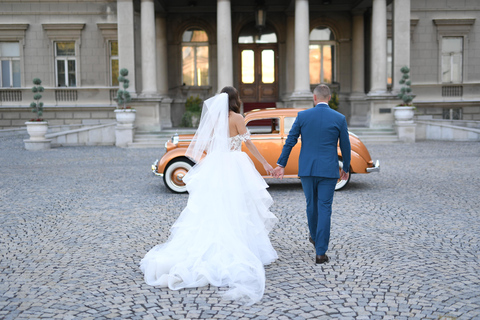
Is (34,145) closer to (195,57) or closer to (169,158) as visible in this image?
(195,57)

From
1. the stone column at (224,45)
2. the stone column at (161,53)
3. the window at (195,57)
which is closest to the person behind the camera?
the stone column at (224,45)

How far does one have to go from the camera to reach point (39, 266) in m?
5.72

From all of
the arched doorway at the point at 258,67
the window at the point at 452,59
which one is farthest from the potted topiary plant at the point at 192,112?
the window at the point at 452,59

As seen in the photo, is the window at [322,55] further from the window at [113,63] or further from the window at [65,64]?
the window at [65,64]

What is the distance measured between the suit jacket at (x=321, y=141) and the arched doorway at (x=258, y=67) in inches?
852

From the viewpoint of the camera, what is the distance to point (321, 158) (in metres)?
5.70

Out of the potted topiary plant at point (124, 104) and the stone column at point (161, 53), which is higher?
the stone column at point (161, 53)

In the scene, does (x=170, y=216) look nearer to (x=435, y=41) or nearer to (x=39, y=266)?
(x=39, y=266)

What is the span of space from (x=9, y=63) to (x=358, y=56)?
17947 millimetres

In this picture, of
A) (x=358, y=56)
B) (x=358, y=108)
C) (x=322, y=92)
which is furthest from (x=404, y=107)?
(x=322, y=92)

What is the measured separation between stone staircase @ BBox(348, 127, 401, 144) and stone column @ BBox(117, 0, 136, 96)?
379 inches

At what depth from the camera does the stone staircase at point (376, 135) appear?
21.4 metres

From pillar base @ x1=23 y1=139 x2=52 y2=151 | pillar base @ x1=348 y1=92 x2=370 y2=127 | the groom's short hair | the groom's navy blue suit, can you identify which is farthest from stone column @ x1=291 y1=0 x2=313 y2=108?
the groom's navy blue suit

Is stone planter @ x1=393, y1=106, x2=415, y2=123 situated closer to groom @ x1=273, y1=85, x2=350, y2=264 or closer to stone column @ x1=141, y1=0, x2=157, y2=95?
stone column @ x1=141, y1=0, x2=157, y2=95
